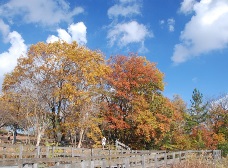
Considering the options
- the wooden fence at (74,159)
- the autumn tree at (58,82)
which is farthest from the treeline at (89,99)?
the wooden fence at (74,159)

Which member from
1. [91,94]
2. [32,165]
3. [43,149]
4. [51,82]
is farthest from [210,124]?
[32,165]

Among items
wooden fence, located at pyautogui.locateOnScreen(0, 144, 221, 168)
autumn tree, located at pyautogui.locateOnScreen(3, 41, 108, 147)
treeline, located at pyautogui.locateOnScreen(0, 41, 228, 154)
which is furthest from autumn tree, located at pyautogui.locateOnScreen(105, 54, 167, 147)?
wooden fence, located at pyautogui.locateOnScreen(0, 144, 221, 168)

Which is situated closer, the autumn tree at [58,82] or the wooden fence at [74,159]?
the wooden fence at [74,159]

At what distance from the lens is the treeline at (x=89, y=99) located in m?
33.9

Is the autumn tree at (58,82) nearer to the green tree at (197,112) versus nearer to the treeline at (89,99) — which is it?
the treeline at (89,99)

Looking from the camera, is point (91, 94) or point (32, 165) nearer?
point (32, 165)

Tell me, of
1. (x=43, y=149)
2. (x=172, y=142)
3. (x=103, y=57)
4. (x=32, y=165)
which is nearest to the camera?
(x=32, y=165)

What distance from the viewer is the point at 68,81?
34.2m

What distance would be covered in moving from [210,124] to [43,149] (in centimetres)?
4595

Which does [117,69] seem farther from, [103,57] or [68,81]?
[68,81]

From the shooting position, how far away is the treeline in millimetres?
33875

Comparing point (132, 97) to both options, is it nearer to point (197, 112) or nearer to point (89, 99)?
point (89, 99)

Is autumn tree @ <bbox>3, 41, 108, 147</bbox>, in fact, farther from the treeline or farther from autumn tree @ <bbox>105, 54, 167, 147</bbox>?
autumn tree @ <bbox>105, 54, 167, 147</bbox>

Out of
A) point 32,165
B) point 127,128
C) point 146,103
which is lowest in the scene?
point 32,165
